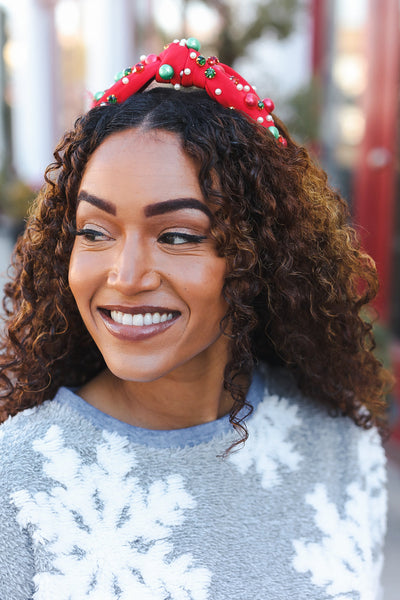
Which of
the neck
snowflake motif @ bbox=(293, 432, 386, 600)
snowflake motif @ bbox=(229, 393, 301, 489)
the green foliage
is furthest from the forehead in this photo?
the green foliage

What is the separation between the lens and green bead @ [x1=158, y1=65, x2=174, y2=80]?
51.3 inches

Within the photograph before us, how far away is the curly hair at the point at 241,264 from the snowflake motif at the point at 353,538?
13cm

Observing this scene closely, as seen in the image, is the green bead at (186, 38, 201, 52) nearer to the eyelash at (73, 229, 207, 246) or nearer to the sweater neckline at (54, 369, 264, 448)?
the eyelash at (73, 229, 207, 246)

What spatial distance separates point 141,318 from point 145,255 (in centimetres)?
11

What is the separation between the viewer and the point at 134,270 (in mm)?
1195

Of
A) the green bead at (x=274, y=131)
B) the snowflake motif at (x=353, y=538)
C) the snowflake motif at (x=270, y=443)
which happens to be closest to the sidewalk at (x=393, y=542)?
the snowflake motif at (x=353, y=538)

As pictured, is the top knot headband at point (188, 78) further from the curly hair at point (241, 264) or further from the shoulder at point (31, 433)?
the shoulder at point (31, 433)

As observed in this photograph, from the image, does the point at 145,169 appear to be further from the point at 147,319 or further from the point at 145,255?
the point at 147,319

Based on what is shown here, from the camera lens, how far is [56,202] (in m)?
1.37

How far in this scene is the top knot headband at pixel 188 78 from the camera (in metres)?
1.31

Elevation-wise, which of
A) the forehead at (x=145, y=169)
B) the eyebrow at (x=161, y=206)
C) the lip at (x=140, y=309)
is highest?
the forehead at (x=145, y=169)

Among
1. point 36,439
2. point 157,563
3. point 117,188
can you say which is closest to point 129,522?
point 157,563

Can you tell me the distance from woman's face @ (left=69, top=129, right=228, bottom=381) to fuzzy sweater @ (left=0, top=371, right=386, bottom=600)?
0.55 feet

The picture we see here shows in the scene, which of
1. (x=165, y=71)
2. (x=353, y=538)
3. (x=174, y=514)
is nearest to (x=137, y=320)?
(x=174, y=514)
